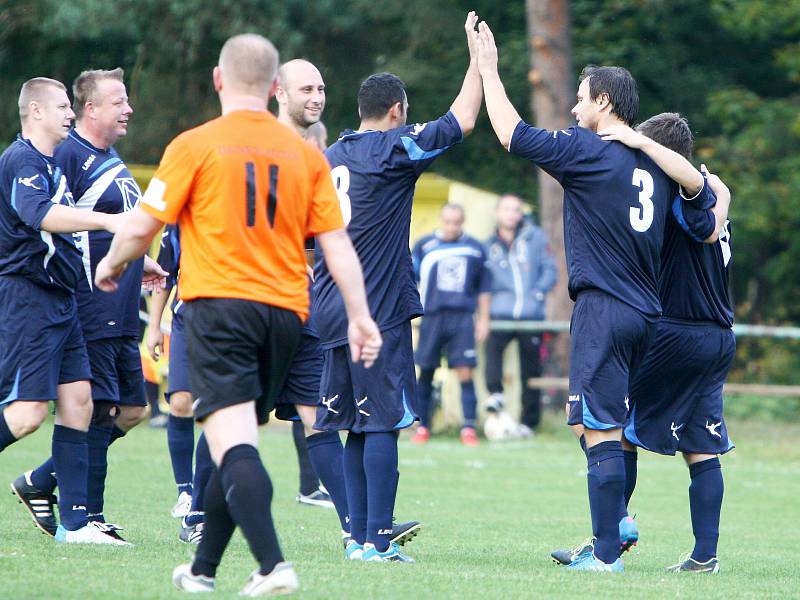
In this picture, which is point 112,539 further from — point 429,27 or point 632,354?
point 429,27

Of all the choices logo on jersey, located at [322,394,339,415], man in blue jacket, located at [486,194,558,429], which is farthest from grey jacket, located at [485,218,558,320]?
logo on jersey, located at [322,394,339,415]

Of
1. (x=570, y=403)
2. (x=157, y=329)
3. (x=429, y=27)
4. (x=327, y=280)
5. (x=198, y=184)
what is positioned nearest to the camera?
(x=198, y=184)

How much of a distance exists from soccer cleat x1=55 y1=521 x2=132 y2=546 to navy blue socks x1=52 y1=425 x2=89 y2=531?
0.03 meters

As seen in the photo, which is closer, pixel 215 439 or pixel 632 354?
pixel 215 439

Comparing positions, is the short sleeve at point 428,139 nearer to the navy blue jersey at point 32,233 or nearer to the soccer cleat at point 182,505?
the navy blue jersey at point 32,233

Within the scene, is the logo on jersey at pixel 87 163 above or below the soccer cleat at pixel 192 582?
above

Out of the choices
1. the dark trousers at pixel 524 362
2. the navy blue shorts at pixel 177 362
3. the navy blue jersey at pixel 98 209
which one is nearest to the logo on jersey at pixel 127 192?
the navy blue jersey at pixel 98 209

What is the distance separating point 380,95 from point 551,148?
939mm

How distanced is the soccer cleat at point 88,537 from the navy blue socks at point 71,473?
0.09 ft

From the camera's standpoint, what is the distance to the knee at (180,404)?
827cm

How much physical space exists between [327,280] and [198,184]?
196cm

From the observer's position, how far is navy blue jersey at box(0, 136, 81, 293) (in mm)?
6691

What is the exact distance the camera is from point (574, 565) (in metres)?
6.54

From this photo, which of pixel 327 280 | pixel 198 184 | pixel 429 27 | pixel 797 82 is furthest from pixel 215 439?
pixel 797 82
